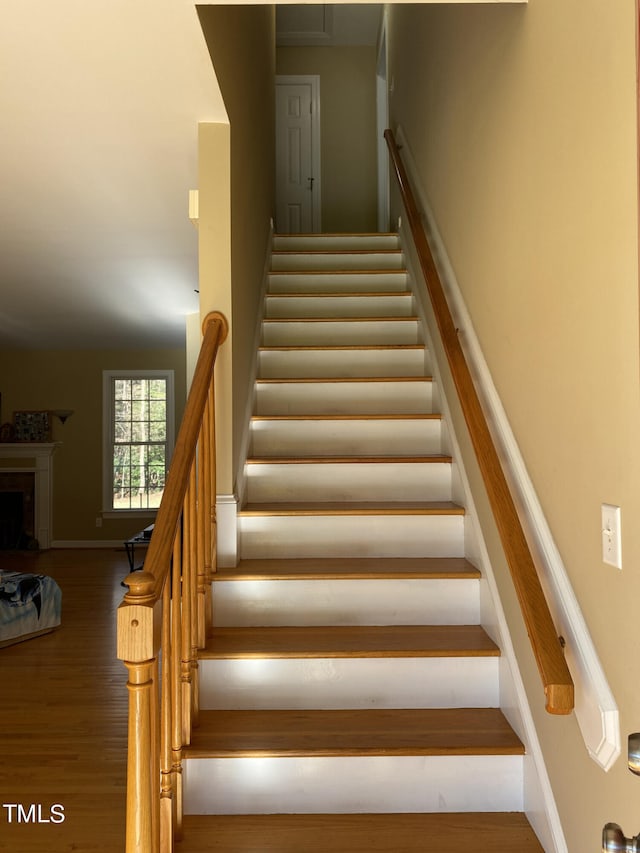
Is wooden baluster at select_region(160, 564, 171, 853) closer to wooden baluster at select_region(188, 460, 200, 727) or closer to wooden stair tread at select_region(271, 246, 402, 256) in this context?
wooden baluster at select_region(188, 460, 200, 727)

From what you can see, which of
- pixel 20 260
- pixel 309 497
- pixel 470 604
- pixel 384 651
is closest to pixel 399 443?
pixel 309 497

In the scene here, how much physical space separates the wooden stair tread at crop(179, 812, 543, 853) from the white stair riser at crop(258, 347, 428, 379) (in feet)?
7.34

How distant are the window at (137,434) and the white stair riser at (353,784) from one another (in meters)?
6.63

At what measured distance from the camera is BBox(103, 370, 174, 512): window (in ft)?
27.1

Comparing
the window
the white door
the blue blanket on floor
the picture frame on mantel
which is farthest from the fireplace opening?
the white door

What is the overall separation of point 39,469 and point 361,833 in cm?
726

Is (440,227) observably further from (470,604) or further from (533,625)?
(533,625)

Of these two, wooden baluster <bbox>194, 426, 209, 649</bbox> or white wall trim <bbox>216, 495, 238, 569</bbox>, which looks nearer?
wooden baluster <bbox>194, 426, 209, 649</bbox>

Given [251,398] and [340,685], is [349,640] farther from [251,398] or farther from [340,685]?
[251,398]

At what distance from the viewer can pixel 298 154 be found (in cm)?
662

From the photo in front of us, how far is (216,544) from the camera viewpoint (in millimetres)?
2496

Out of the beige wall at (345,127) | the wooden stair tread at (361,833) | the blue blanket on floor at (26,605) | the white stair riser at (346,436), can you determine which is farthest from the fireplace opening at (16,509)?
the wooden stair tread at (361,833)

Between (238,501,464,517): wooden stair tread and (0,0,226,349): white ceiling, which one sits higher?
(0,0,226,349): white ceiling

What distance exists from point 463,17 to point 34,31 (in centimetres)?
165
